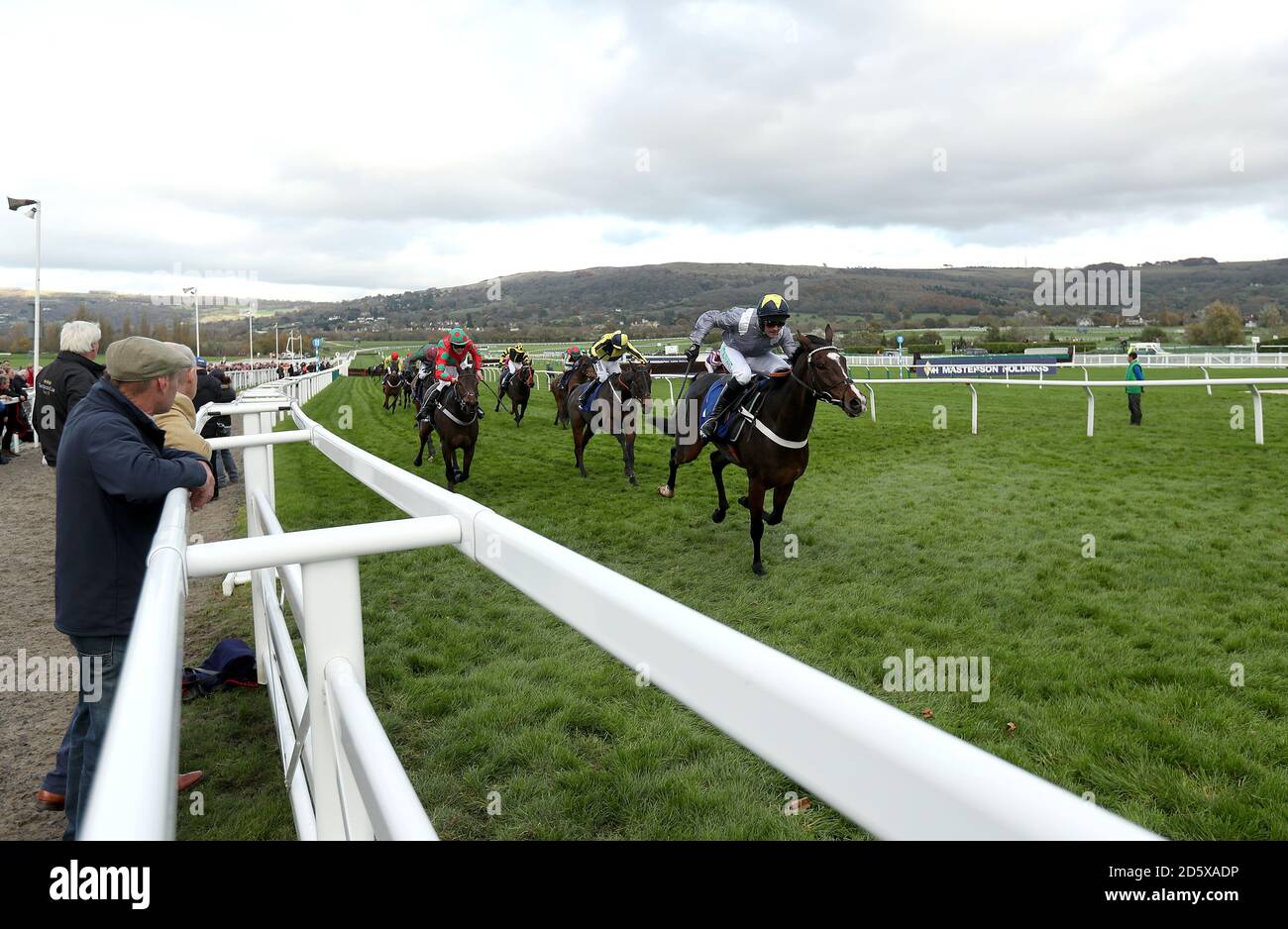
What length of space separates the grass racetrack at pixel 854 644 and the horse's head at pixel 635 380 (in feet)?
5.24

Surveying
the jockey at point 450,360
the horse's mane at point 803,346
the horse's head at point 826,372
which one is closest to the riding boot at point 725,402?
the horse's mane at point 803,346

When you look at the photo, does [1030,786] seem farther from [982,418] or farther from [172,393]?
[982,418]

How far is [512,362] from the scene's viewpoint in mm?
19875

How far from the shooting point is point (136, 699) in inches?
29.2

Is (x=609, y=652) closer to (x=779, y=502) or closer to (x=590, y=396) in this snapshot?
(x=779, y=502)

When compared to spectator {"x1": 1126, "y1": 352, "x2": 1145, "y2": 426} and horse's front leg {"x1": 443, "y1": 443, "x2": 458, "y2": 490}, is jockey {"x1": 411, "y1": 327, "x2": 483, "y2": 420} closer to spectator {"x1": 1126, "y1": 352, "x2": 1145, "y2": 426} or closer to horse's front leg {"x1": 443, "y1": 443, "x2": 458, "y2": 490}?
horse's front leg {"x1": 443, "y1": 443, "x2": 458, "y2": 490}

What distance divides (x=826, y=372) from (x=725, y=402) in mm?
1587

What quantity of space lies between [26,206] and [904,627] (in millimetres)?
20865

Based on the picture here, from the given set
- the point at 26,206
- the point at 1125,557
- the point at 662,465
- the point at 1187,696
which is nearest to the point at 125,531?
the point at 1187,696

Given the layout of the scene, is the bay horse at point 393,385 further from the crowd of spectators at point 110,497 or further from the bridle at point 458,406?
the crowd of spectators at point 110,497

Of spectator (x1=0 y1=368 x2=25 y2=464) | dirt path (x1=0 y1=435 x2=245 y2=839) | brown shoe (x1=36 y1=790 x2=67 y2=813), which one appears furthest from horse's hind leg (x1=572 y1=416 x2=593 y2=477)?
spectator (x1=0 y1=368 x2=25 y2=464)

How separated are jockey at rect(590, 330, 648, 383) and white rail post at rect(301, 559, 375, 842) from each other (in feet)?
36.1

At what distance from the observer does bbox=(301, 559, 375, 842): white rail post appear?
4.39 ft

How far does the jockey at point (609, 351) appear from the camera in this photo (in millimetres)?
12523
